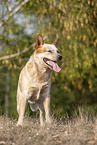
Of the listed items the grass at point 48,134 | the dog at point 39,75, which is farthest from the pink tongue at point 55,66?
the grass at point 48,134

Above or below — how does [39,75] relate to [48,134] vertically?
above

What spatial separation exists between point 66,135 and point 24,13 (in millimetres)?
7537

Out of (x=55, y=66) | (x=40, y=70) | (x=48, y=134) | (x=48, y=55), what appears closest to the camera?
(x=48, y=134)

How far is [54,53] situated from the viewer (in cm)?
486

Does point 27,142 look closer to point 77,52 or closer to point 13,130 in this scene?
point 13,130

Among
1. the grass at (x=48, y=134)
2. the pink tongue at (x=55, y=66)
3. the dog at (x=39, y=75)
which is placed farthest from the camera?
the dog at (x=39, y=75)

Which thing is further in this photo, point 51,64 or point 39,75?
point 39,75

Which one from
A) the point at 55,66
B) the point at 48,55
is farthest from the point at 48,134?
the point at 48,55

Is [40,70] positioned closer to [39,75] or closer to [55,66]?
[39,75]

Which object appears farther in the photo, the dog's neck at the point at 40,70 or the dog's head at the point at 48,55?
the dog's neck at the point at 40,70

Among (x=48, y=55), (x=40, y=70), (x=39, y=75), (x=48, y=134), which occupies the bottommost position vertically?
(x=48, y=134)

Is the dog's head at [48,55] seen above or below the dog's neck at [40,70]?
above

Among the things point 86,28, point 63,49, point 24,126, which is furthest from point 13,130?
point 86,28

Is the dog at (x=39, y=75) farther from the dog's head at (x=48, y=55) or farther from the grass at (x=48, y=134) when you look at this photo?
the grass at (x=48, y=134)
